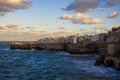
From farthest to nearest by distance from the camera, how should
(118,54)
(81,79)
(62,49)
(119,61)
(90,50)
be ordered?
1. (62,49)
2. (90,50)
3. (118,54)
4. (119,61)
5. (81,79)

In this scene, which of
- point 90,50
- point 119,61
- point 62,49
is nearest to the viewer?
point 119,61

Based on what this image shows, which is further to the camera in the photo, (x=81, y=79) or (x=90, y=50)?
(x=90, y=50)

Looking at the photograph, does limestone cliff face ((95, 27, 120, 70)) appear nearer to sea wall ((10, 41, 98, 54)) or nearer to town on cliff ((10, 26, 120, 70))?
town on cliff ((10, 26, 120, 70))

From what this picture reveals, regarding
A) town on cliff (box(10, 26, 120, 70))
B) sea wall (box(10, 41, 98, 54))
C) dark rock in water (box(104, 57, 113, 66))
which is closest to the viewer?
dark rock in water (box(104, 57, 113, 66))

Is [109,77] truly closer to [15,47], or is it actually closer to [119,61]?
[119,61]

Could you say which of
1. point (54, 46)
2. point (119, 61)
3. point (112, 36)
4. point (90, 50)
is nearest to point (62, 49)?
point (54, 46)

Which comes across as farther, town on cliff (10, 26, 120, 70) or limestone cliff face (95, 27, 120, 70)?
town on cliff (10, 26, 120, 70)

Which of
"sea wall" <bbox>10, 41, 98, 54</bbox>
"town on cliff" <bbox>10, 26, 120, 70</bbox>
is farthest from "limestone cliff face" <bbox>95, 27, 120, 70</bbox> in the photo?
"sea wall" <bbox>10, 41, 98, 54</bbox>

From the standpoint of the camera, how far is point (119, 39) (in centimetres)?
3609

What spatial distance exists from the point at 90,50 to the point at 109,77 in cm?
4714

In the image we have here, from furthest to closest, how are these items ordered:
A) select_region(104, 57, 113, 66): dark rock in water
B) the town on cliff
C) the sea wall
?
the sea wall < the town on cliff < select_region(104, 57, 113, 66): dark rock in water

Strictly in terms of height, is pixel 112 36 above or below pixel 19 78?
above

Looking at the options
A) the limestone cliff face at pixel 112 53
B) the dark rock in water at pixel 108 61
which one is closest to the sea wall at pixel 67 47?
the limestone cliff face at pixel 112 53

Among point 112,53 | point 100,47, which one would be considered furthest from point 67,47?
point 112,53
